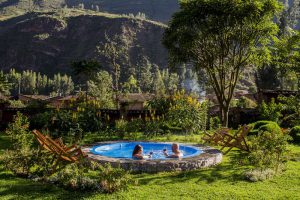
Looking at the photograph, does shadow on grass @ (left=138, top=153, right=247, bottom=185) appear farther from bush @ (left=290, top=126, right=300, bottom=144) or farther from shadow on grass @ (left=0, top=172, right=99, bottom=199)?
bush @ (left=290, top=126, right=300, bottom=144)

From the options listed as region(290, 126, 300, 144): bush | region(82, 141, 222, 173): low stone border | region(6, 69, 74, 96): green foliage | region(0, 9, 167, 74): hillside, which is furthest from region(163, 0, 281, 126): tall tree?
region(0, 9, 167, 74): hillside

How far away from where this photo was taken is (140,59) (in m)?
140

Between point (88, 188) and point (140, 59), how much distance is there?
5196 inches

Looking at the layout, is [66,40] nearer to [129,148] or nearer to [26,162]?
[129,148]

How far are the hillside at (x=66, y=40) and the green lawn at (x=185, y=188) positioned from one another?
434 feet

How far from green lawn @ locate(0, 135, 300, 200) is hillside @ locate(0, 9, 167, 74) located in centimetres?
13235

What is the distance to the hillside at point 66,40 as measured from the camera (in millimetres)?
150250

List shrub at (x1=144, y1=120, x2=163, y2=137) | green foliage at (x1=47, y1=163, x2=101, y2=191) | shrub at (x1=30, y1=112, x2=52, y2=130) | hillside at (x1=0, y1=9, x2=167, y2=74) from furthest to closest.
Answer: hillside at (x1=0, y1=9, x2=167, y2=74)
shrub at (x1=144, y1=120, x2=163, y2=137)
shrub at (x1=30, y1=112, x2=52, y2=130)
green foliage at (x1=47, y1=163, x2=101, y2=191)

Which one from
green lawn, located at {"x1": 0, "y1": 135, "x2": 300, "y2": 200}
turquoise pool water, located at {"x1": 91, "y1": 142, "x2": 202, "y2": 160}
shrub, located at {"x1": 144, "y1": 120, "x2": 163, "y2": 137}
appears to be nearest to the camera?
green lawn, located at {"x1": 0, "y1": 135, "x2": 300, "y2": 200}

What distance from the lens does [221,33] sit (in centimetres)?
2102

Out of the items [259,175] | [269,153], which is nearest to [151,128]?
[269,153]

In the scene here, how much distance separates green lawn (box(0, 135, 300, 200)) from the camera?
9062mm

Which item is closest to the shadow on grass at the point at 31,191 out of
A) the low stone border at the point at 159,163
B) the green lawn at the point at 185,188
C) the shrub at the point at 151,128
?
the green lawn at the point at 185,188

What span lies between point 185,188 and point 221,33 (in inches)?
524
